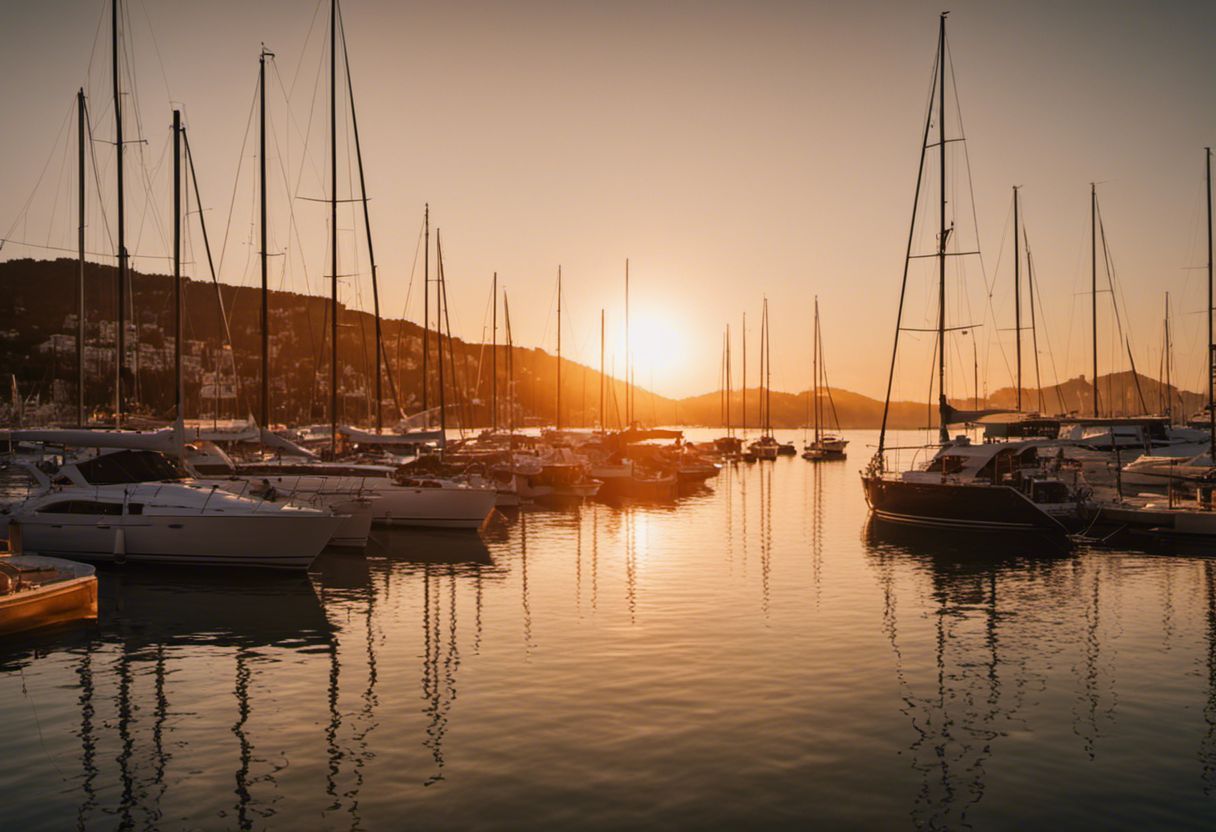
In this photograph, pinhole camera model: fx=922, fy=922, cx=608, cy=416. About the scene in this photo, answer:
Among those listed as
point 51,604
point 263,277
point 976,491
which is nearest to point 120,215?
point 263,277

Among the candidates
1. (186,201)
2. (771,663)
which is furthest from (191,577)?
(186,201)

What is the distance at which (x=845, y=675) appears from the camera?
55.6ft

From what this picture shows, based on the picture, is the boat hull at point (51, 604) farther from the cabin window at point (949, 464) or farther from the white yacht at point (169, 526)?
the cabin window at point (949, 464)

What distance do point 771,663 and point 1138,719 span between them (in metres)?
6.14

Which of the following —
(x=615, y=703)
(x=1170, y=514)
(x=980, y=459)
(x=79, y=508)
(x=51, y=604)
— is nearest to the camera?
(x=615, y=703)

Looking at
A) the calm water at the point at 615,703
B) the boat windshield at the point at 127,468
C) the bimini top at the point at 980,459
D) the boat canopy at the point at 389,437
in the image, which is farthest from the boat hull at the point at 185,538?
the bimini top at the point at 980,459

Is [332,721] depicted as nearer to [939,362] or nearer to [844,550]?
[844,550]

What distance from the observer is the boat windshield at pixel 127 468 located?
27.8 metres

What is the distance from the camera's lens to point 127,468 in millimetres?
28141

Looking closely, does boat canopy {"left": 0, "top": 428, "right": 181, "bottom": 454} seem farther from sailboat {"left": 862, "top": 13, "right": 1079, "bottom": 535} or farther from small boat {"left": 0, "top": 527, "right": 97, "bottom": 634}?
sailboat {"left": 862, "top": 13, "right": 1079, "bottom": 535}

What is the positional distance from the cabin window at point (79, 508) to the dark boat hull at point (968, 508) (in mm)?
30607

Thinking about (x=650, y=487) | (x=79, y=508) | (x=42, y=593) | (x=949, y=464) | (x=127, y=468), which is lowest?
(x=650, y=487)

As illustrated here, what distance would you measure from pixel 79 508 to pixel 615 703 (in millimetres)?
19804

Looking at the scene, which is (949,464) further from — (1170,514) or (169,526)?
(169,526)
